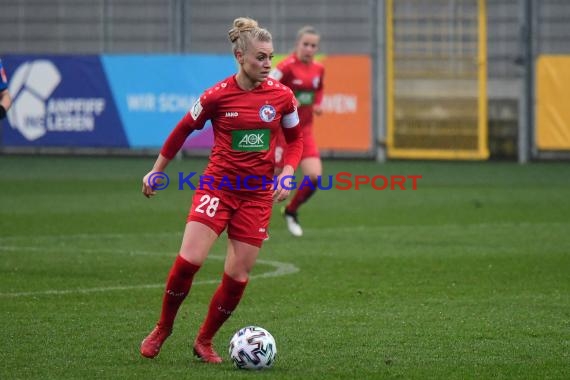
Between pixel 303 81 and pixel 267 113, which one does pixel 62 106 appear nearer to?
pixel 303 81

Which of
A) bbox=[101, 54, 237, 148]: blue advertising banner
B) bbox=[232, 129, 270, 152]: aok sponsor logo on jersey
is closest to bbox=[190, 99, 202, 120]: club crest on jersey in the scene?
bbox=[232, 129, 270, 152]: aok sponsor logo on jersey

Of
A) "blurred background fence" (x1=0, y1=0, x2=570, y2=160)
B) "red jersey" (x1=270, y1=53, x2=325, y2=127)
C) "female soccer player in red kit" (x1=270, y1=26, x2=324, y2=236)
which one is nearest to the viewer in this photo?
"female soccer player in red kit" (x1=270, y1=26, x2=324, y2=236)

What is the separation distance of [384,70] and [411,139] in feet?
4.99

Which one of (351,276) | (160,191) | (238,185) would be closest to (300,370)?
(238,185)

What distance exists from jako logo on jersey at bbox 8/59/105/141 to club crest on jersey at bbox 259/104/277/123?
1816 cm

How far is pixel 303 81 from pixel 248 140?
25.3ft

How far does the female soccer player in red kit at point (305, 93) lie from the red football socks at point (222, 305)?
7009mm

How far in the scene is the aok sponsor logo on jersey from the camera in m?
7.46

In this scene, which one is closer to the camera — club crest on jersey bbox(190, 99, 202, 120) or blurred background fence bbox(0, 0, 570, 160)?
club crest on jersey bbox(190, 99, 202, 120)

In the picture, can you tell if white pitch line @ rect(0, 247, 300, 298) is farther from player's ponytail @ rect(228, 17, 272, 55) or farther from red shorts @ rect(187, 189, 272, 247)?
player's ponytail @ rect(228, 17, 272, 55)

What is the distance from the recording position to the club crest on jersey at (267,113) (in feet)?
24.5

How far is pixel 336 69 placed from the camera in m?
25.2

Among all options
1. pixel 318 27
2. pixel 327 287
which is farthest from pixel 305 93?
pixel 318 27

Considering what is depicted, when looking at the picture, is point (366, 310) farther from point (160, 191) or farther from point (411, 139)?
point (411, 139)
